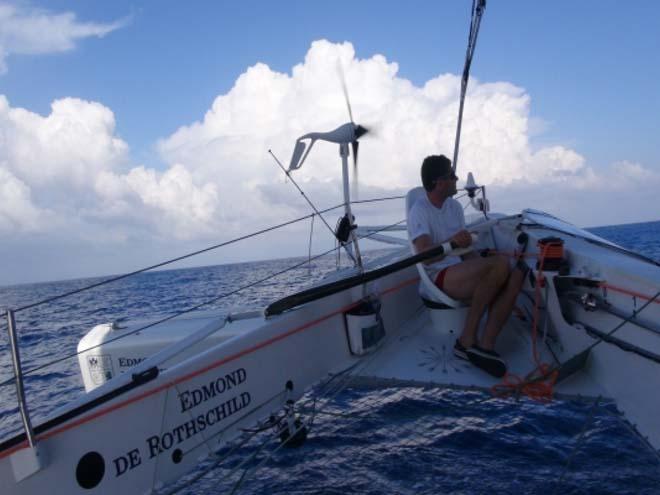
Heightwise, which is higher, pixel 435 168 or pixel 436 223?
pixel 435 168

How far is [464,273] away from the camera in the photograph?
345 centimetres

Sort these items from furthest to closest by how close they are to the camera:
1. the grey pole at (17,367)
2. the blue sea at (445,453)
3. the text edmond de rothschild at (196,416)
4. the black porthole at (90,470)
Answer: the blue sea at (445,453)
the text edmond de rothschild at (196,416)
the black porthole at (90,470)
the grey pole at (17,367)

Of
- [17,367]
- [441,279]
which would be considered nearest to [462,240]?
[441,279]

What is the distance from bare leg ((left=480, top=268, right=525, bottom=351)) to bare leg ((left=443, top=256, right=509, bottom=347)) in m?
0.05

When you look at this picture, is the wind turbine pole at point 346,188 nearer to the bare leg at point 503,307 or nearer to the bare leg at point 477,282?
the bare leg at point 477,282

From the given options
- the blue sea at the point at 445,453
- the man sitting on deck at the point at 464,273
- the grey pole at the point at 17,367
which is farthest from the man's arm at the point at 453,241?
the grey pole at the point at 17,367

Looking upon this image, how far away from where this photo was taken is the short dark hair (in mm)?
3605

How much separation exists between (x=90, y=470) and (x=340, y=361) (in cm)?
185

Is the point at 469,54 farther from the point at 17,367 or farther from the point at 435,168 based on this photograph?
the point at 17,367

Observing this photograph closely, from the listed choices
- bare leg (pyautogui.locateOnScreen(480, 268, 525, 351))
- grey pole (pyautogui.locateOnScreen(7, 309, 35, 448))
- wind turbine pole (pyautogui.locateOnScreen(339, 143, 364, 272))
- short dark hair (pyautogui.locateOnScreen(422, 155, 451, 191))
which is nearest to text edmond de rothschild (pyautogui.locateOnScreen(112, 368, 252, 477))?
grey pole (pyautogui.locateOnScreen(7, 309, 35, 448))

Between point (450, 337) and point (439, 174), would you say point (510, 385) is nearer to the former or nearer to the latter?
point (450, 337)

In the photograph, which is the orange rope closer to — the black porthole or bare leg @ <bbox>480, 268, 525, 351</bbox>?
bare leg @ <bbox>480, 268, 525, 351</bbox>

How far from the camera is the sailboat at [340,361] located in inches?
87.2

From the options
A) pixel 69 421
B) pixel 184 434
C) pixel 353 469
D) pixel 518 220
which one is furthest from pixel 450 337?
pixel 69 421
